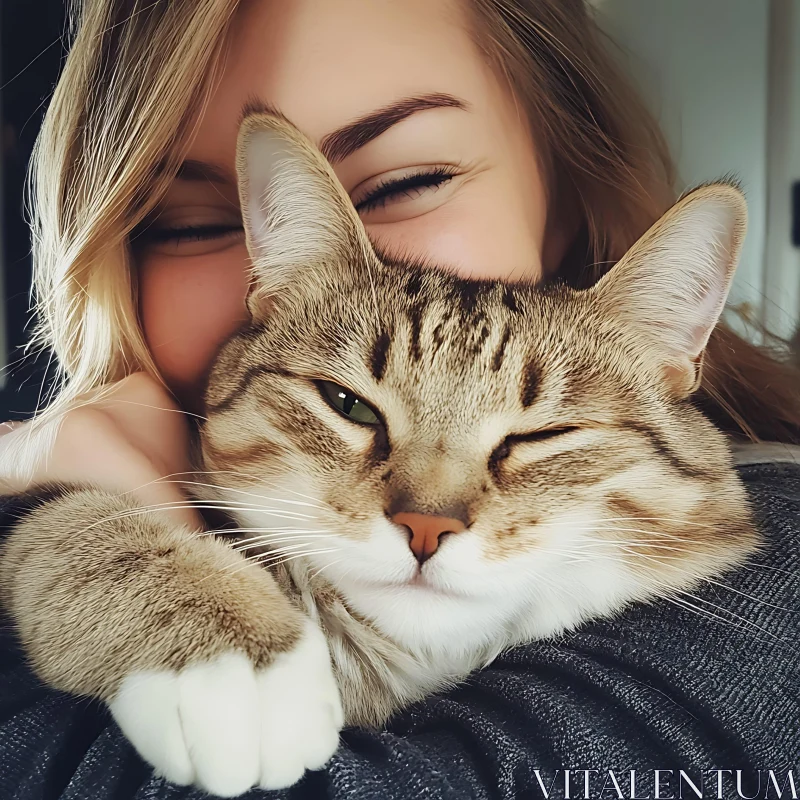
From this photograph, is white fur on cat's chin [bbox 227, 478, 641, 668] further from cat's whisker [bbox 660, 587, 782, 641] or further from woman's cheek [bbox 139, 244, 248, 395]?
woman's cheek [bbox 139, 244, 248, 395]

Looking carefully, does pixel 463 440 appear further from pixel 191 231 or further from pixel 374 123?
pixel 191 231

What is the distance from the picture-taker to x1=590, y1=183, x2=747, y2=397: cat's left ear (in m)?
0.67

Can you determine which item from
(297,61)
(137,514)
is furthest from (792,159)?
(137,514)

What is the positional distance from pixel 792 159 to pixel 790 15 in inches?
10.4

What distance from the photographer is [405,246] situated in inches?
32.7

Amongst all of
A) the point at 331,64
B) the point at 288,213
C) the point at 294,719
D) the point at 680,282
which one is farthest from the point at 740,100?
the point at 294,719

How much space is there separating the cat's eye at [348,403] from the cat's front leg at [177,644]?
18 centimetres

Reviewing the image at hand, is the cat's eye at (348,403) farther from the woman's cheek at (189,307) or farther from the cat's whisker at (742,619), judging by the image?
the cat's whisker at (742,619)

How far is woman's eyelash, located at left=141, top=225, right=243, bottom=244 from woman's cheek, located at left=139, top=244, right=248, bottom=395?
0.02 meters

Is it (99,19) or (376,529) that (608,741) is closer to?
(376,529)

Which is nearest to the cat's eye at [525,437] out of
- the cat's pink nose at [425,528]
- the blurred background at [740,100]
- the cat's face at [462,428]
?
the cat's face at [462,428]

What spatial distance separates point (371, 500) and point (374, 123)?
1.45 feet

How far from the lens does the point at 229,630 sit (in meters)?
0.50

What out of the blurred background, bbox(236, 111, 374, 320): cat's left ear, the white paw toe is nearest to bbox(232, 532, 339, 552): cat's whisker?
the white paw toe
